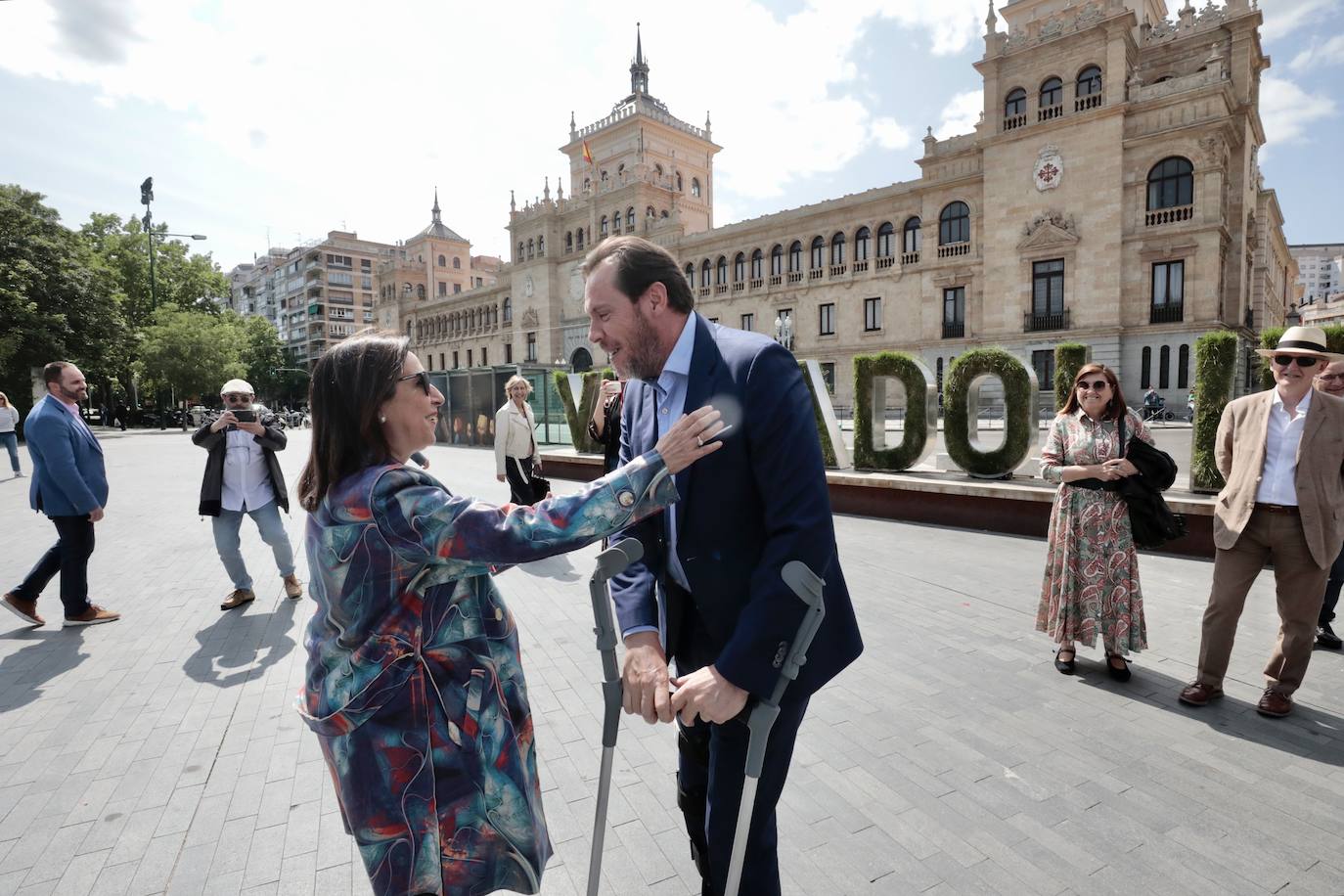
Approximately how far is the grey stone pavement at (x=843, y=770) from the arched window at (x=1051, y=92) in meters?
30.0

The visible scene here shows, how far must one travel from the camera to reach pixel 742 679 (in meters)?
1.53

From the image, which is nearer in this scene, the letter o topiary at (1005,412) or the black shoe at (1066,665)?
the black shoe at (1066,665)

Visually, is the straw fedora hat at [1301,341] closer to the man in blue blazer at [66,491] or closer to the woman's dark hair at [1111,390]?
the woman's dark hair at [1111,390]

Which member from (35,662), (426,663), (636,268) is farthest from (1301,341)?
(35,662)

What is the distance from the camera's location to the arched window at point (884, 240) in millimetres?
34500

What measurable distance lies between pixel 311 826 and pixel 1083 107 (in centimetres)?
3466

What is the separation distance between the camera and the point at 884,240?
34781mm

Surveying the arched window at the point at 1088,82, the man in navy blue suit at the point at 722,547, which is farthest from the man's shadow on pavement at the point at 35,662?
the arched window at the point at 1088,82

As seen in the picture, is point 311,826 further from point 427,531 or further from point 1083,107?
point 1083,107

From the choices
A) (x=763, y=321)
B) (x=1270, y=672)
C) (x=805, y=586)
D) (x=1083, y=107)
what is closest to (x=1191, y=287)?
(x=1083, y=107)

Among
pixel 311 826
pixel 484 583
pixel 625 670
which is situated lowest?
pixel 311 826

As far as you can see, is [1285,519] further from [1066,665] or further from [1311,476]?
[1066,665]

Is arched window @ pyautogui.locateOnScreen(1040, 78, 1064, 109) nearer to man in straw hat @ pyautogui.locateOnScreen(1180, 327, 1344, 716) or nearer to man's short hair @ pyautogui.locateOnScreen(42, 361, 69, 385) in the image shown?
man in straw hat @ pyautogui.locateOnScreen(1180, 327, 1344, 716)

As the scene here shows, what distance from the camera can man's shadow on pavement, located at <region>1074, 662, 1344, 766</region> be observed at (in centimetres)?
338
